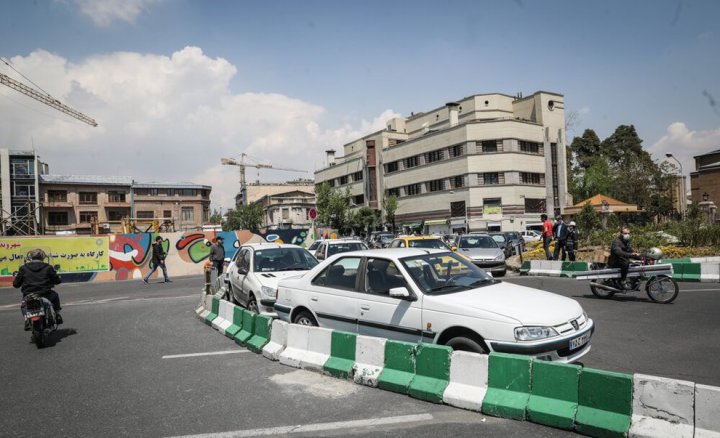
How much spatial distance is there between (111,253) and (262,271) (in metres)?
18.1

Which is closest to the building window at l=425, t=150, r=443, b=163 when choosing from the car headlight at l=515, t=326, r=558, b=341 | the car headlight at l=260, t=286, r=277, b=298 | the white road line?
the car headlight at l=260, t=286, r=277, b=298

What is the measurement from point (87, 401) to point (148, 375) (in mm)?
987

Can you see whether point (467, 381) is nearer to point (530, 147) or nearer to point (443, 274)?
point (443, 274)

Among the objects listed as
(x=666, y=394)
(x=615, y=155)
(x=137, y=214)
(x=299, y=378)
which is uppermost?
(x=615, y=155)

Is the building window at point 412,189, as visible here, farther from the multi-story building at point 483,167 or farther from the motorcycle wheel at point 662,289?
the motorcycle wheel at point 662,289

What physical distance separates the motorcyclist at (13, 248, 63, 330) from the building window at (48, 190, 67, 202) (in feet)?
246

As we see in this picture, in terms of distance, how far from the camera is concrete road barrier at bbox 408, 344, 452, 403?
5.04 metres

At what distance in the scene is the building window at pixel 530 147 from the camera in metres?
54.0

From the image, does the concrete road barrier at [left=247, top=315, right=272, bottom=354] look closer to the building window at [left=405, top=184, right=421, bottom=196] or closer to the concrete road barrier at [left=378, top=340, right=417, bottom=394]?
the concrete road barrier at [left=378, top=340, right=417, bottom=394]

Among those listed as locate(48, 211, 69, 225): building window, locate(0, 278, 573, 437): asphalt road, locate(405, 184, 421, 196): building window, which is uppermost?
locate(405, 184, 421, 196): building window

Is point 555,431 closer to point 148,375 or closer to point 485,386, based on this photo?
point 485,386

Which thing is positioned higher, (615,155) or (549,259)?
(615,155)

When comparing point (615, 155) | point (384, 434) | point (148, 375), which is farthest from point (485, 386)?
point (615, 155)

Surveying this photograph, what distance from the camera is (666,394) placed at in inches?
150
